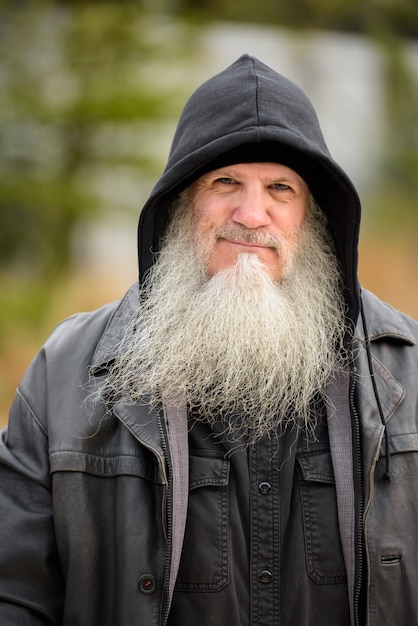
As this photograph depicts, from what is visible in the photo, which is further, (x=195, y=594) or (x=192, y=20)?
(x=192, y=20)

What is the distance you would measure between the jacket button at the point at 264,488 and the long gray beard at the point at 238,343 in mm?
160

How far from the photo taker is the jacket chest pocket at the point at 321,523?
2.60 meters

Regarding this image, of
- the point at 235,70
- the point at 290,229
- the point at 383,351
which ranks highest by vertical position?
the point at 235,70

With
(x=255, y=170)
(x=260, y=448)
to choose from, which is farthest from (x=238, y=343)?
(x=255, y=170)

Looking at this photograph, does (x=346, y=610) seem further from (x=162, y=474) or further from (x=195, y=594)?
(x=162, y=474)

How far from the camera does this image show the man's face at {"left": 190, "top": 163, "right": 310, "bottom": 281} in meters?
2.76

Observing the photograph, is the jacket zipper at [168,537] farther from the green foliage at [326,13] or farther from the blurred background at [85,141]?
the green foliage at [326,13]

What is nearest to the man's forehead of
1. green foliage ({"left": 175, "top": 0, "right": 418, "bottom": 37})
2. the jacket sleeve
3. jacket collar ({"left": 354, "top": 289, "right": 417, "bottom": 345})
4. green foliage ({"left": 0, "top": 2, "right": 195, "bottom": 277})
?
jacket collar ({"left": 354, "top": 289, "right": 417, "bottom": 345})

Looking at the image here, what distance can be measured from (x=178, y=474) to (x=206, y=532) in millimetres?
218

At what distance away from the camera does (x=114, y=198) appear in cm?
A: 1006

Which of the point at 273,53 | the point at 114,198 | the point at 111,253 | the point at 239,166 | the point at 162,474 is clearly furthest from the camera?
the point at 273,53

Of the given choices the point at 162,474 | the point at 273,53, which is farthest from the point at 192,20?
the point at 162,474

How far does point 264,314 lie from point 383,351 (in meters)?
0.45

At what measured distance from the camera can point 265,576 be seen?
2570mm
